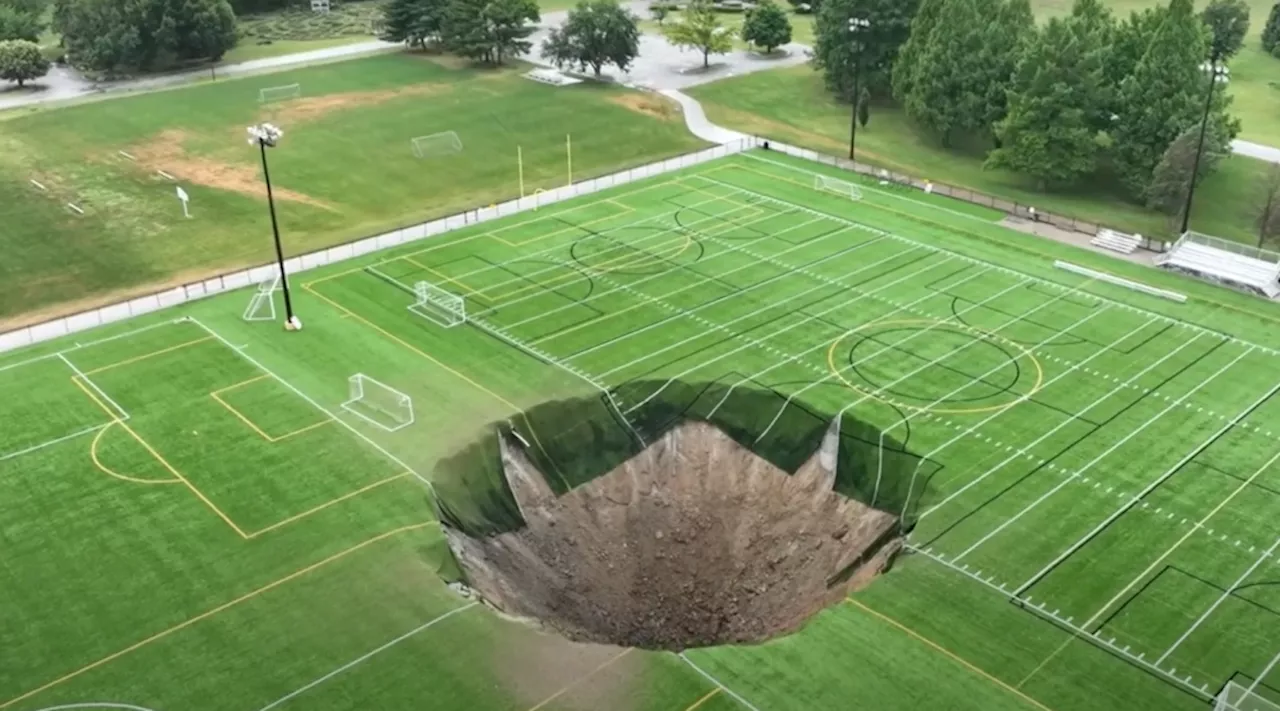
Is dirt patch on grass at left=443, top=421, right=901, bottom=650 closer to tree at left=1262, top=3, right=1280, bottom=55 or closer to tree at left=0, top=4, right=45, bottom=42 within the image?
tree at left=0, top=4, right=45, bottom=42

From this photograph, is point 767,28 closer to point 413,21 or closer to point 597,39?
point 597,39

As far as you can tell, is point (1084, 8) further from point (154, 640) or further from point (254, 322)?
point (154, 640)

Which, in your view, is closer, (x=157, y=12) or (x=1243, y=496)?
(x=1243, y=496)

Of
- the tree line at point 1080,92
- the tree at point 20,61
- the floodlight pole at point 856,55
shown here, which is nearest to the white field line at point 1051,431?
the tree line at point 1080,92

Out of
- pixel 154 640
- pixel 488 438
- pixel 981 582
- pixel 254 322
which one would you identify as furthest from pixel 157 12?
pixel 981 582

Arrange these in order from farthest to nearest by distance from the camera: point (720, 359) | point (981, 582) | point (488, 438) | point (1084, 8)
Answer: point (1084, 8), point (720, 359), point (488, 438), point (981, 582)

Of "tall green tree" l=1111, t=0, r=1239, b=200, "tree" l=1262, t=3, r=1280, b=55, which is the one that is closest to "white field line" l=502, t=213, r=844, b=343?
"tall green tree" l=1111, t=0, r=1239, b=200
